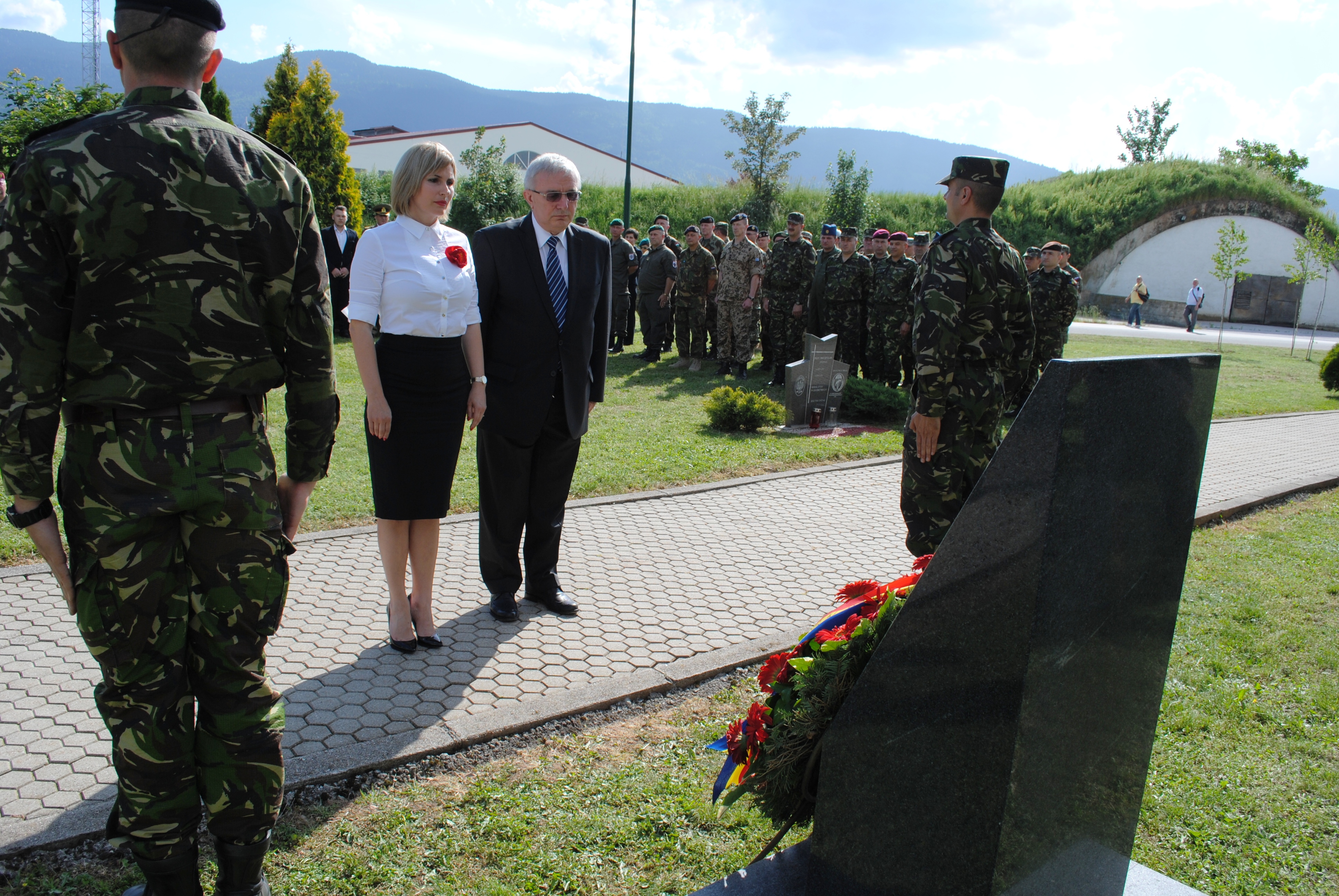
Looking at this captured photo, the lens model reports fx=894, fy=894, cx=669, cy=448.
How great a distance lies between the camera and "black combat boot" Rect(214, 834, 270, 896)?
7.86 ft

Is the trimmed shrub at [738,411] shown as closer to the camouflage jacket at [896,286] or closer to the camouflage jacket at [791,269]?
the camouflage jacket at [896,286]

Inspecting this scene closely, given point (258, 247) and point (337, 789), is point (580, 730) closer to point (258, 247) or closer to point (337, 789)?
point (337, 789)

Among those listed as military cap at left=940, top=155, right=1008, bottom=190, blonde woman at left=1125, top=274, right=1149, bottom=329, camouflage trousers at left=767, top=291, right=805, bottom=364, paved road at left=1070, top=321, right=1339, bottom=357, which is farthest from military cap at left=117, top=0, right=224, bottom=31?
blonde woman at left=1125, top=274, right=1149, bottom=329

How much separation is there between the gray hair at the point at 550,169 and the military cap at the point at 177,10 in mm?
2113

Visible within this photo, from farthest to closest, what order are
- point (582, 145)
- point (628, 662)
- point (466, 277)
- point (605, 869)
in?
point (582, 145) < point (628, 662) < point (466, 277) < point (605, 869)

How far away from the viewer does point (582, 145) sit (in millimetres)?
56312

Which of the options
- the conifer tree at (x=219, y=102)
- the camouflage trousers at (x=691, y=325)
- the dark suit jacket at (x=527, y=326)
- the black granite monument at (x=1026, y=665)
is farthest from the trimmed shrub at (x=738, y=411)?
the conifer tree at (x=219, y=102)

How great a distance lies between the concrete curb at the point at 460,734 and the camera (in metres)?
2.79

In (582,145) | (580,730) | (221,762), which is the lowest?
(580,730)

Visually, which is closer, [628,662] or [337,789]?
[337,789]

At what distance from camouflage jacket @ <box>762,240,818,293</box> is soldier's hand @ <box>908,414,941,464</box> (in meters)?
10.0

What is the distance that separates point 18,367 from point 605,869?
2.13m

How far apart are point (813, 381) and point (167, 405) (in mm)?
8881

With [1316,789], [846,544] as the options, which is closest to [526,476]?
[846,544]
